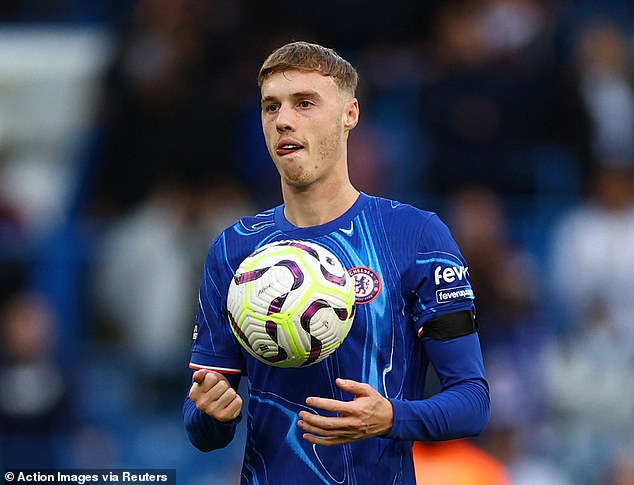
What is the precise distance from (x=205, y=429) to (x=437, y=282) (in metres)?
1.04

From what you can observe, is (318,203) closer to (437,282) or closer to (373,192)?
(437,282)

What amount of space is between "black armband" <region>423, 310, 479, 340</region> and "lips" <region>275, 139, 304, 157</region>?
83 centimetres

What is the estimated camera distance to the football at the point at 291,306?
453cm

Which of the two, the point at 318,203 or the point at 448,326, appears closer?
the point at 448,326

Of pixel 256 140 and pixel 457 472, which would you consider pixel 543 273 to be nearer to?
pixel 256 140

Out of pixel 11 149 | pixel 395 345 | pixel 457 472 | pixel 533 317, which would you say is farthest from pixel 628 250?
pixel 11 149

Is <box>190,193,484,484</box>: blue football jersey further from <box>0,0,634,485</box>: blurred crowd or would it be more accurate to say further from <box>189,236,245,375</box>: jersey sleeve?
<box>0,0,634,485</box>: blurred crowd

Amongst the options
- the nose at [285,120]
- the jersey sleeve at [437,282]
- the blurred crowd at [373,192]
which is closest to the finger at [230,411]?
the jersey sleeve at [437,282]

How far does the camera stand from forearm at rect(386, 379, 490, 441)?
4.52 m

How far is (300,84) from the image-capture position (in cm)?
495

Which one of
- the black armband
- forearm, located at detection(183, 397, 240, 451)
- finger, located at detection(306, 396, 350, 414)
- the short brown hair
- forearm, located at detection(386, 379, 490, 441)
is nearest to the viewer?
finger, located at detection(306, 396, 350, 414)

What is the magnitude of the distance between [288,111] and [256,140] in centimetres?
617

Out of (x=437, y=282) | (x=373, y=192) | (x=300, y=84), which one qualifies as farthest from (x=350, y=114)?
(x=373, y=192)

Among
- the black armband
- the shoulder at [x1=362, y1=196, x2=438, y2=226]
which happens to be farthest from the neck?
the black armband
